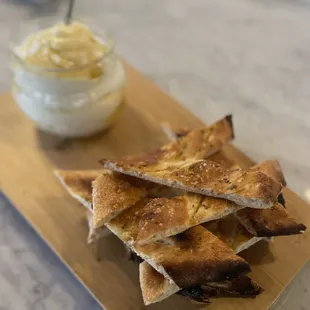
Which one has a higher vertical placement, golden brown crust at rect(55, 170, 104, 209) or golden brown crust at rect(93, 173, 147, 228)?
golden brown crust at rect(93, 173, 147, 228)

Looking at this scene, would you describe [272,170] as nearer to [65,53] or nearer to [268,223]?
[268,223]

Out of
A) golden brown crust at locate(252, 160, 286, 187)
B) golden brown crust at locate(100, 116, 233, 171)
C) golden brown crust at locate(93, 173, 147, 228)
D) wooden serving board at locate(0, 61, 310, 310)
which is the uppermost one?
golden brown crust at locate(252, 160, 286, 187)

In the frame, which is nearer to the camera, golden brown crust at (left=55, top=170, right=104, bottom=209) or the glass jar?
golden brown crust at (left=55, top=170, right=104, bottom=209)

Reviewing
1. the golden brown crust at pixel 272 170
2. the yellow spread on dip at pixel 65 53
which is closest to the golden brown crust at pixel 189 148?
the golden brown crust at pixel 272 170

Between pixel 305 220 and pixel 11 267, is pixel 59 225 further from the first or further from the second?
pixel 305 220

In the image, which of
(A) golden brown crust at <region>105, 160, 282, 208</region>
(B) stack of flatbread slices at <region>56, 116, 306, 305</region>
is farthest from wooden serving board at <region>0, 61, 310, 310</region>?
(A) golden brown crust at <region>105, 160, 282, 208</region>

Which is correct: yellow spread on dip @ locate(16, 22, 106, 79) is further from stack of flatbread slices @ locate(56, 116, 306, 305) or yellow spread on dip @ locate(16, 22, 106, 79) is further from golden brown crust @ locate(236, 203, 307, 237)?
golden brown crust @ locate(236, 203, 307, 237)

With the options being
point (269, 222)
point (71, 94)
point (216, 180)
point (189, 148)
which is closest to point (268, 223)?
point (269, 222)
